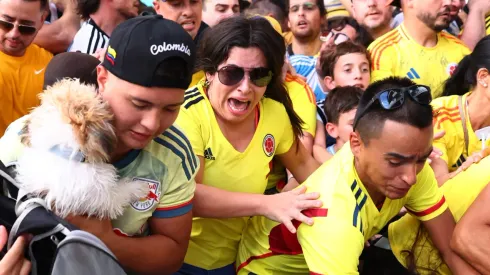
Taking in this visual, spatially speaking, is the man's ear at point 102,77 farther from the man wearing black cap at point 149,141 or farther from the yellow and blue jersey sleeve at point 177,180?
the yellow and blue jersey sleeve at point 177,180

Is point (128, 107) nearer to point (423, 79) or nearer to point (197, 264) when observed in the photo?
point (197, 264)

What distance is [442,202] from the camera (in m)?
2.78

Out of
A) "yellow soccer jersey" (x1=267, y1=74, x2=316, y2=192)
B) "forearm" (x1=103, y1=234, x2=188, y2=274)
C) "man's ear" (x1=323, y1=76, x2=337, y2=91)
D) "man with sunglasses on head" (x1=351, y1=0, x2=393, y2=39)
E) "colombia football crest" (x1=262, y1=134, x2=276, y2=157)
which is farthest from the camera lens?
"man with sunglasses on head" (x1=351, y1=0, x2=393, y2=39)

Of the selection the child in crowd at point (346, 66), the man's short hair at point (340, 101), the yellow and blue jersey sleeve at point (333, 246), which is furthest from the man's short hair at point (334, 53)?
the yellow and blue jersey sleeve at point (333, 246)

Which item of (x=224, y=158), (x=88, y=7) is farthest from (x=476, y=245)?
(x=88, y=7)

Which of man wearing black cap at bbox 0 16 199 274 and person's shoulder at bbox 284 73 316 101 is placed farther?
person's shoulder at bbox 284 73 316 101

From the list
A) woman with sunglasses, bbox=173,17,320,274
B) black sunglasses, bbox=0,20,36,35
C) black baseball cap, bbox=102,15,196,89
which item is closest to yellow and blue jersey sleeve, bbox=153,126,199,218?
black baseball cap, bbox=102,15,196,89

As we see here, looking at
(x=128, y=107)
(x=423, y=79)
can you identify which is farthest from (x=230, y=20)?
(x=423, y=79)

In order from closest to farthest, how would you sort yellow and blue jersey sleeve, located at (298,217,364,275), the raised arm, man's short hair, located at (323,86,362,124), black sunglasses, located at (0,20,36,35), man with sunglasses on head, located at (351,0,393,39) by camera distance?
yellow and blue jersey sleeve, located at (298,217,364,275), the raised arm, black sunglasses, located at (0,20,36,35), man's short hair, located at (323,86,362,124), man with sunglasses on head, located at (351,0,393,39)

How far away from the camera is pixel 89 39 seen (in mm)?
4207

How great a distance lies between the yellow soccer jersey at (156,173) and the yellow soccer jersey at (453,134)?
1710 millimetres

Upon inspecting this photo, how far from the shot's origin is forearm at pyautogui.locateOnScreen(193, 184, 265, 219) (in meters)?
2.69

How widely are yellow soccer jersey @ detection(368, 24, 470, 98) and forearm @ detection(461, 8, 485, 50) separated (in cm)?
56

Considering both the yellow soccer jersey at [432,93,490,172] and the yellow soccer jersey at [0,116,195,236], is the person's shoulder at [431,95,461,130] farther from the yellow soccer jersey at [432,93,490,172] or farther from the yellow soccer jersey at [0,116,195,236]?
the yellow soccer jersey at [0,116,195,236]
